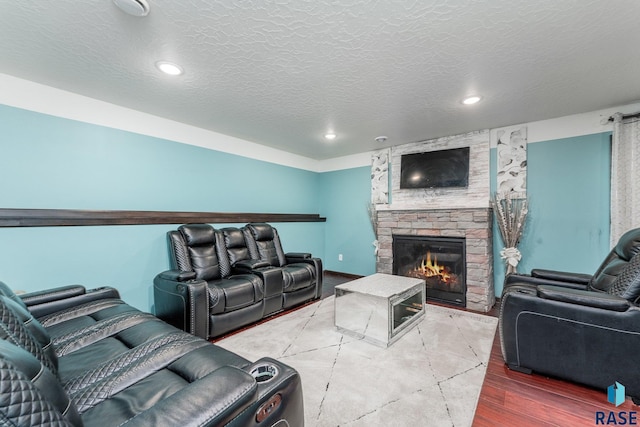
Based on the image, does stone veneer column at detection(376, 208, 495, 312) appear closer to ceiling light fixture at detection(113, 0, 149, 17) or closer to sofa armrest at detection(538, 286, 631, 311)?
sofa armrest at detection(538, 286, 631, 311)

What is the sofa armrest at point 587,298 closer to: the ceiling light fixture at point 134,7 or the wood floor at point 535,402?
the wood floor at point 535,402

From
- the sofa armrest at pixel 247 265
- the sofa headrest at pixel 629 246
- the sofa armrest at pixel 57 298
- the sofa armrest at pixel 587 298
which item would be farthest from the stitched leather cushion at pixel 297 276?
the sofa headrest at pixel 629 246

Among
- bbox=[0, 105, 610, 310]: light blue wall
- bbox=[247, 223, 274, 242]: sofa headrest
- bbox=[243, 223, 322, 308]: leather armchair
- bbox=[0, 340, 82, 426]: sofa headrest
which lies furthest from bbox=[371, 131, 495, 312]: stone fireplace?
bbox=[0, 340, 82, 426]: sofa headrest

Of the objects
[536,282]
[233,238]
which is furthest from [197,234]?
[536,282]

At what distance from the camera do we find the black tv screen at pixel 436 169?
12.0ft

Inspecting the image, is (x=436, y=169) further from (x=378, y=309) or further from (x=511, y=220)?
(x=378, y=309)

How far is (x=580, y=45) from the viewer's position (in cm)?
178

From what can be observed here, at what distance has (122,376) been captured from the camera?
1.13 metres

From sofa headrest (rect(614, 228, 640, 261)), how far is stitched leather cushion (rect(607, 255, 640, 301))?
336mm

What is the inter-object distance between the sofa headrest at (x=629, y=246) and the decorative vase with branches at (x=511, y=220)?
100 centimetres

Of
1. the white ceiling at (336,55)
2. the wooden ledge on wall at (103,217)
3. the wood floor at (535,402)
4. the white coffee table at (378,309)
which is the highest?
the white ceiling at (336,55)

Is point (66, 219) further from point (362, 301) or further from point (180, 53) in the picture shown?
point (362, 301)

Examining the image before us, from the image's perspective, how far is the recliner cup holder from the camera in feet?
3.06

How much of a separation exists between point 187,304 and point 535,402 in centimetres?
261
